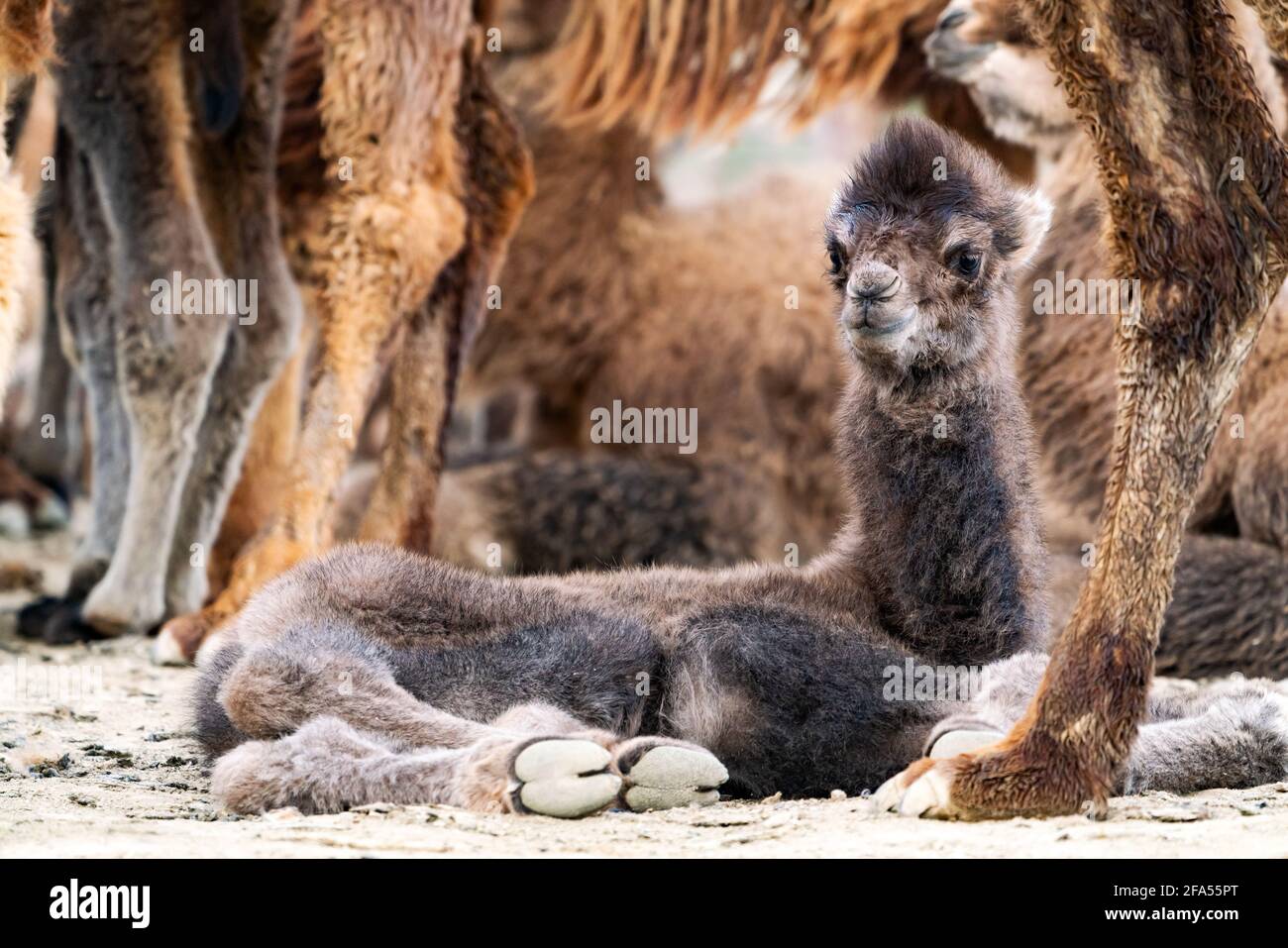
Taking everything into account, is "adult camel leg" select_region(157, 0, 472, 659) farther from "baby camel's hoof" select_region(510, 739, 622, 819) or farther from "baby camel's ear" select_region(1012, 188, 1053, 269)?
"baby camel's hoof" select_region(510, 739, 622, 819)

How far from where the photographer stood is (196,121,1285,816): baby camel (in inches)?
147

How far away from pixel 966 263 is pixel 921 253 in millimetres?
130

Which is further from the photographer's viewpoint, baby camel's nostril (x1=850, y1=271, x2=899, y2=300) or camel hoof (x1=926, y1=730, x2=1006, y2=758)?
baby camel's nostril (x1=850, y1=271, x2=899, y2=300)

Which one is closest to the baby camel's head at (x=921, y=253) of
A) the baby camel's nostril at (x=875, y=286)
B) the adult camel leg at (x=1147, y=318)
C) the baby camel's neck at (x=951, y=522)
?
the baby camel's nostril at (x=875, y=286)

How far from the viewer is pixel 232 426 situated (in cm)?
654

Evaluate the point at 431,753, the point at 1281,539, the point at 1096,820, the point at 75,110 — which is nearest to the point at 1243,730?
the point at 1096,820

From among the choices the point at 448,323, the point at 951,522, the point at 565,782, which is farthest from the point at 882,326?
the point at 448,323

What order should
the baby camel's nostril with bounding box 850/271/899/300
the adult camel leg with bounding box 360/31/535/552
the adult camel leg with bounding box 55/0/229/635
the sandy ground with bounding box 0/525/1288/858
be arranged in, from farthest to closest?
the adult camel leg with bounding box 360/31/535/552, the adult camel leg with bounding box 55/0/229/635, the baby camel's nostril with bounding box 850/271/899/300, the sandy ground with bounding box 0/525/1288/858

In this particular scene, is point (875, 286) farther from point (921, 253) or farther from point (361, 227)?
point (361, 227)

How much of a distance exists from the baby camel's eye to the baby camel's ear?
0.74ft

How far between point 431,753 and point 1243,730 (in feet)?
5.73

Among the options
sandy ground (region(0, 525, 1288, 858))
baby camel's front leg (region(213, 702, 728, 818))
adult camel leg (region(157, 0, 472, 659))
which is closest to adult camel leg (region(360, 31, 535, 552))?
adult camel leg (region(157, 0, 472, 659))

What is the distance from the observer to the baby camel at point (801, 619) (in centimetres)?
373

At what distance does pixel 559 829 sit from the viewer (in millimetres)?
3295
